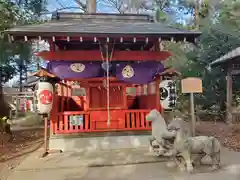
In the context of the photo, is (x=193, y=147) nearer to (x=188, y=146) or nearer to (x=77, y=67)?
(x=188, y=146)

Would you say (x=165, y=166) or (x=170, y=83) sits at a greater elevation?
(x=170, y=83)

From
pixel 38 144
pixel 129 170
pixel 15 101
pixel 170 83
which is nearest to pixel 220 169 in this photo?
pixel 129 170

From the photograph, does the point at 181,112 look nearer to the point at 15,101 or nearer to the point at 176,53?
the point at 176,53

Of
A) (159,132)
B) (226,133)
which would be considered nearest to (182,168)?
(159,132)

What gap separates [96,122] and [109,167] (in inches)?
86.0

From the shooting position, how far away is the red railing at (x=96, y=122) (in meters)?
6.90

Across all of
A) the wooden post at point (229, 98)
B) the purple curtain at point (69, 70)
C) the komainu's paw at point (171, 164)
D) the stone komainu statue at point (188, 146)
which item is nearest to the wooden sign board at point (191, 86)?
the stone komainu statue at point (188, 146)

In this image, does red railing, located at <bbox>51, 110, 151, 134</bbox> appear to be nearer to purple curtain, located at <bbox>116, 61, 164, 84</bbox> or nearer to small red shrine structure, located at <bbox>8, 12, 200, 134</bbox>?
small red shrine structure, located at <bbox>8, 12, 200, 134</bbox>

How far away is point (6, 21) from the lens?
829 cm

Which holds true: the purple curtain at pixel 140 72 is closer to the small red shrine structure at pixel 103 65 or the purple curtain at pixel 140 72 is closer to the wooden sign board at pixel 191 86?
the small red shrine structure at pixel 103 65

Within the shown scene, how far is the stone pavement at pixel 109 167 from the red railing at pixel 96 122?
2.74 ft

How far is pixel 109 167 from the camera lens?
5.06m

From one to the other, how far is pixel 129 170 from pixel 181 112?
330 inches

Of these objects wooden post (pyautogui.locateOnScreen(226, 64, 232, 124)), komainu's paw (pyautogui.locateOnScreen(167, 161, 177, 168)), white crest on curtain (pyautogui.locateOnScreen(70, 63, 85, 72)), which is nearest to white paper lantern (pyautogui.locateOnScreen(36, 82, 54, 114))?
white crest on curtain (pyautogui.locateOnScreen(70, 63, 85, 72))
